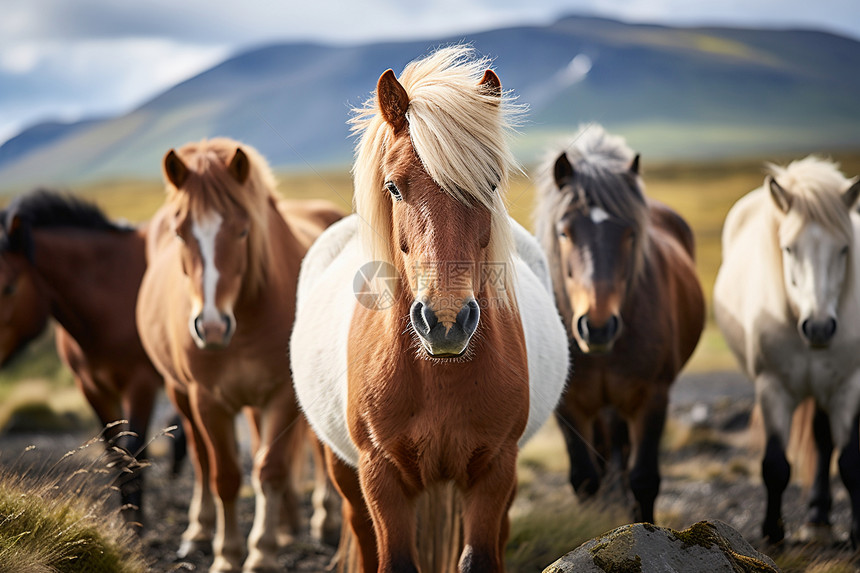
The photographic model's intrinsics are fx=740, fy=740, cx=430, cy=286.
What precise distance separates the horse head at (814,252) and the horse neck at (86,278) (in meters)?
5.35

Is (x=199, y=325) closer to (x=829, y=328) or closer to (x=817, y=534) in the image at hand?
(x=829, y=328)

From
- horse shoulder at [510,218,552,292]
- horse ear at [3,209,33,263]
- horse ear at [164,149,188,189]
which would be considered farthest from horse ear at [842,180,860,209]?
horse ear at [3,209,33,263]

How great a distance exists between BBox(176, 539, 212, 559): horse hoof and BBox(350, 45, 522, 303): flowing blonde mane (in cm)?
359

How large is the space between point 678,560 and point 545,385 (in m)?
1.21

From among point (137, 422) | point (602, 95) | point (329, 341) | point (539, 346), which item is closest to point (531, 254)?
point (539, 346)

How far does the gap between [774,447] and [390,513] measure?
3.38 meters

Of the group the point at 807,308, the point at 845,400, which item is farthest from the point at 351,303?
the point at 845,400

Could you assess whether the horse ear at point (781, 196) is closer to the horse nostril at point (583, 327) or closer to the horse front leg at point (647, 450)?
the horse front leg at point (647, 450)

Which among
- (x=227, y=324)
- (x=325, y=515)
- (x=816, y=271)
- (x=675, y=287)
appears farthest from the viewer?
(x=325, y=515)

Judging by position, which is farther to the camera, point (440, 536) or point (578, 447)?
point (578, 447)

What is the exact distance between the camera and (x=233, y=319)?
4422 mm

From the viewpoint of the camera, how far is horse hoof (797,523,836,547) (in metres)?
5.34

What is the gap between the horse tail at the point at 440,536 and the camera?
3.57 metres

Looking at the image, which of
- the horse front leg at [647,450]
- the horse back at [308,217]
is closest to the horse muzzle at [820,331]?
the horse front leg at [647,450]
